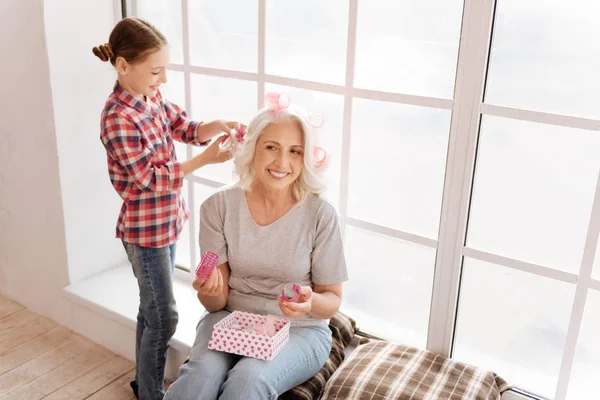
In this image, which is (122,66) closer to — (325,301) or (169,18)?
(169,18)

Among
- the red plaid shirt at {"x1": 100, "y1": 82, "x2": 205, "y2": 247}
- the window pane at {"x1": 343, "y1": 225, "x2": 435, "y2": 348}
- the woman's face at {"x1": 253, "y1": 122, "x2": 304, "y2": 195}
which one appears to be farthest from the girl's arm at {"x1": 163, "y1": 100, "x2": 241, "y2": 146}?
the window pane at {"x1": 343, "y1": 225, "x2": 435, "y2": 348}

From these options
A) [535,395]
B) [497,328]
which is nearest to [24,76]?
[497,328]

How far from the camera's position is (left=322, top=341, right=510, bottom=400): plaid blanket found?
1.95 meters

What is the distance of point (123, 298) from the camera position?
9.13ft

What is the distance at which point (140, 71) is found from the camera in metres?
2.06

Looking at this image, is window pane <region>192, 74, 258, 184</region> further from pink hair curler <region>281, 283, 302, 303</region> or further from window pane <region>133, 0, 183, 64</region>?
pink hair curler <region>281, 283, 302, 303</region>

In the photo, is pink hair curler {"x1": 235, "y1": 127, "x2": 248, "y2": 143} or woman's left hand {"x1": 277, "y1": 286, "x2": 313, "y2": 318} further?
pink hair curler {"x1": 235, "y1": 127, "x2": 248, "y2": 143}

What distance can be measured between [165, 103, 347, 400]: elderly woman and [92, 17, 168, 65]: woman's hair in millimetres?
407

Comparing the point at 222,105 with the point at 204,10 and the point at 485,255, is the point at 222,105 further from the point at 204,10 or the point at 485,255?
the point at 485,255

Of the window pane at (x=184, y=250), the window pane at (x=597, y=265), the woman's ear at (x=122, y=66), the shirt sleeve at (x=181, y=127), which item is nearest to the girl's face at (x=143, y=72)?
the woman's ear at (x=122, y=66)

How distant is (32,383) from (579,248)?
206 centimetres

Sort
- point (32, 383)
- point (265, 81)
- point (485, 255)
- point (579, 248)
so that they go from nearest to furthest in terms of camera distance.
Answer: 1. point (579, 248)
2. point (485, 255)
3. point (265, 81)
4. point (32, 383)

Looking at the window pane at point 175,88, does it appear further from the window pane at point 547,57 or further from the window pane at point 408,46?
the window pane at point 547,57

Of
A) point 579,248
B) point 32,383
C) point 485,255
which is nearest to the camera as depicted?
point 579,248
